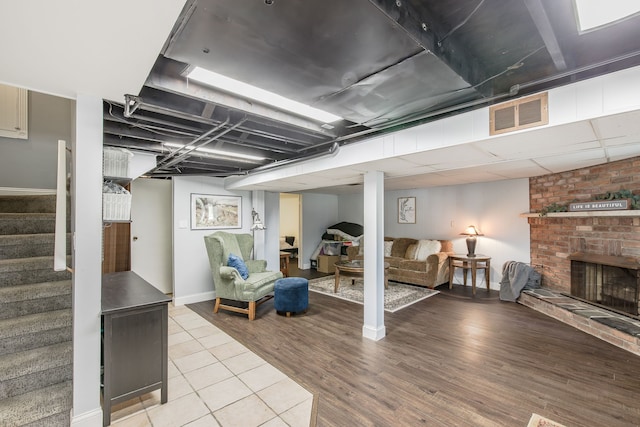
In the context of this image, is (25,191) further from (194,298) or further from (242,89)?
(242,89)

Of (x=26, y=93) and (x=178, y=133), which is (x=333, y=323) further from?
(x=26, y=93)

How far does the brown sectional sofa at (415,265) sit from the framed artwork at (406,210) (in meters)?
0.52

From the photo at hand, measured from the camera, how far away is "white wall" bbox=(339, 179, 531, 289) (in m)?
5.06

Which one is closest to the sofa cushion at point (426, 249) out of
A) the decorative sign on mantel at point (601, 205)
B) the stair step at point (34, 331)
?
the decorative sign on mantel at point (601, 205)

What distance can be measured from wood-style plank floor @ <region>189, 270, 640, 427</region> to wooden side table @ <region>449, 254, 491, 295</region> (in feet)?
3.34

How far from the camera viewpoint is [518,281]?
4586 mm

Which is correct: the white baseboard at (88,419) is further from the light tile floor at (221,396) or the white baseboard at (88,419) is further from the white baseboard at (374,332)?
the white baseboard at (374,332)

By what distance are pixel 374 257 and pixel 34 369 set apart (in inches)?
118

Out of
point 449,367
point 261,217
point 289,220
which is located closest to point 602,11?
point 449,367

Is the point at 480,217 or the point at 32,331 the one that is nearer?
the point at 32,331

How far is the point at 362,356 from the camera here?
2885 millimetres

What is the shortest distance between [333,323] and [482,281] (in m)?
3.50

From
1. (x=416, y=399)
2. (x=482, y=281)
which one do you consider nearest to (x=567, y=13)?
(x=416, y=399)

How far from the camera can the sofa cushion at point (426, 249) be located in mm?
5766
